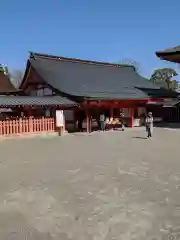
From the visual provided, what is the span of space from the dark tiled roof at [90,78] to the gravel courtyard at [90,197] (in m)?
13.2

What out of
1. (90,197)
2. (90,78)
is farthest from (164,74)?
(90,197)

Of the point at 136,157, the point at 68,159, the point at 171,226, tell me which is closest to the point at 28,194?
the point at 171,226

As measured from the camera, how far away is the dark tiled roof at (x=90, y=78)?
23953 millimetres

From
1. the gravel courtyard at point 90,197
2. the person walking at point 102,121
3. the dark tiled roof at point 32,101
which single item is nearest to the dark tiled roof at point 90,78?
the dark tiled roof at point 32,101

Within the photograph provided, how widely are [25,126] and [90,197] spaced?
13802 millimetres

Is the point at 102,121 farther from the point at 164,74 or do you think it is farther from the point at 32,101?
the point at 164,74

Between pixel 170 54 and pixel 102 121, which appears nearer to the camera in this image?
pixel 102 121

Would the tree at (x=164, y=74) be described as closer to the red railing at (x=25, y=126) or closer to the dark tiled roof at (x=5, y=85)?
the dark tiled roof at (x=5, y=85)

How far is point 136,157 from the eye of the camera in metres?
10.4

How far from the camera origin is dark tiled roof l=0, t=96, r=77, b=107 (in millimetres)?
19203

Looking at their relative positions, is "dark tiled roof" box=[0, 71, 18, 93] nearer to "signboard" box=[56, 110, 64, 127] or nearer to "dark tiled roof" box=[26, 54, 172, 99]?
"dark tiled roof" box=[26, 54, 172, 99]

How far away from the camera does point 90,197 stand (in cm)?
597

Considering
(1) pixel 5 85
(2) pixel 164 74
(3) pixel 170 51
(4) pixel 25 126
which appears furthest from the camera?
(2) pixel 164 74

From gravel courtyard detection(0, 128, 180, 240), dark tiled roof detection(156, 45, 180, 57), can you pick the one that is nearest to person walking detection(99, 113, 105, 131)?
dark tiled roof detection(156, 45, 180, 57)
